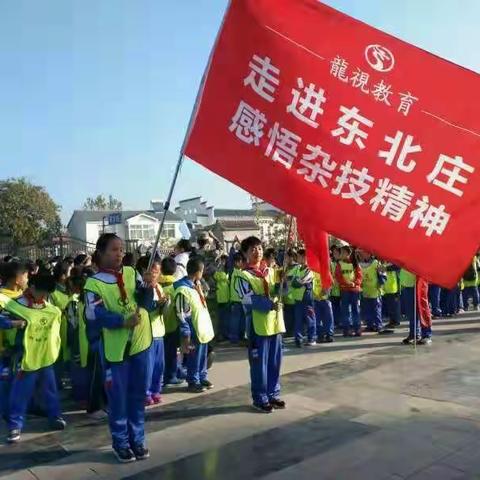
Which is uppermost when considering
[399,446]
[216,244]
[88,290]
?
[216,244]

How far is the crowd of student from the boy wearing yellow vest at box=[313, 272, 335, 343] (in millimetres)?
18

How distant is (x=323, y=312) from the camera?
9.40 metres

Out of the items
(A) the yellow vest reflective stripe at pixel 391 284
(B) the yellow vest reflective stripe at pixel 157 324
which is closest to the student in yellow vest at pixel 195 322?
(B) the yellow vest reflective stripe at pixel 157 324

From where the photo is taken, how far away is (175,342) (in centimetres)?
698

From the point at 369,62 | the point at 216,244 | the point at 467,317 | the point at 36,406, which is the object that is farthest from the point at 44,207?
the point at 369,62

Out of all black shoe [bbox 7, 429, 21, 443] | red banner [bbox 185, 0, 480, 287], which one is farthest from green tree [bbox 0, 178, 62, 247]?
red banner [bbox 185, 0, 480, 287]

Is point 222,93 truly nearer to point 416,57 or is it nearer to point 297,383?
point 416,57

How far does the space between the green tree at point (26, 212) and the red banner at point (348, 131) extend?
26.8m

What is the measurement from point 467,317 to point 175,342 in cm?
692

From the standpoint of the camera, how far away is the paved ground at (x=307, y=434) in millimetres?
4117

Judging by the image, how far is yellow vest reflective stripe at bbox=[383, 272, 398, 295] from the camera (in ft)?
35.8

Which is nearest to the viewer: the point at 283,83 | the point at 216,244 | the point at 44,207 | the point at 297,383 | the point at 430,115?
the point at 430,115

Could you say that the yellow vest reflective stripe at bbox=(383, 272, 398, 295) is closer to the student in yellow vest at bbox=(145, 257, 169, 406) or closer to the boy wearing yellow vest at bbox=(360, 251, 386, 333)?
the boy wearing yellow vest at bbox=(360, 251, 386, 333)

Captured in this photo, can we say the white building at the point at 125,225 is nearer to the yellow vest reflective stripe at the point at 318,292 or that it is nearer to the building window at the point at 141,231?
the building window at the point at 141,231
